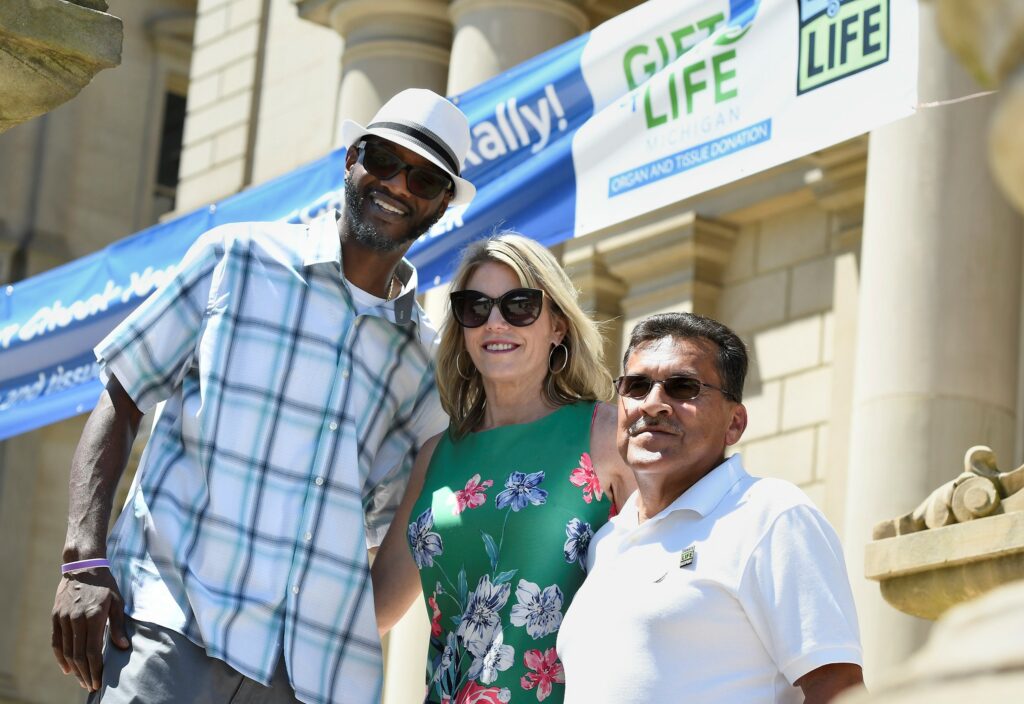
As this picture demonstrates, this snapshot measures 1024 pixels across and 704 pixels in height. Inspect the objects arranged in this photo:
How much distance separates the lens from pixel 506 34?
11539mm

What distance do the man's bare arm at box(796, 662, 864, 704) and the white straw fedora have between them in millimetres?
1652

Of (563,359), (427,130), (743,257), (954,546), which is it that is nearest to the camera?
(563,359)

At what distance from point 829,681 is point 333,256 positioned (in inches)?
65.4

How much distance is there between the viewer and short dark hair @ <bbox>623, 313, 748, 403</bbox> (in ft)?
10.8

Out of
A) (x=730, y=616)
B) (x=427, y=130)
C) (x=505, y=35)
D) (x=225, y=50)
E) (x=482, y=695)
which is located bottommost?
(x=482, y=695)

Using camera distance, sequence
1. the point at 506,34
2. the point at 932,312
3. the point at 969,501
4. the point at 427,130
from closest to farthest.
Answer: the point at 427,130
the point at 969,501
the point at 932,312
the point at 506,34

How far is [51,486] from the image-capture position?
19766 mm

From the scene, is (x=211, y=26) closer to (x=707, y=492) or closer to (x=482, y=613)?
(x=482, y=613)

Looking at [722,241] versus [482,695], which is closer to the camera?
[482,695]

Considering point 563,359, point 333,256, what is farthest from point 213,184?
point 563,359

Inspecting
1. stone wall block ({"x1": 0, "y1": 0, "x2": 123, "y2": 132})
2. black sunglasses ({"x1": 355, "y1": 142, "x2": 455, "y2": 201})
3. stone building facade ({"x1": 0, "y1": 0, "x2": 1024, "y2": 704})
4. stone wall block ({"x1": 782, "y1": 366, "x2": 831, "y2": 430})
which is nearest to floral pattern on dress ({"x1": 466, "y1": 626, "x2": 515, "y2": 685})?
black sunglasses ({"x1": 355, "y1": 142, "x2": 455, "y2": 201})

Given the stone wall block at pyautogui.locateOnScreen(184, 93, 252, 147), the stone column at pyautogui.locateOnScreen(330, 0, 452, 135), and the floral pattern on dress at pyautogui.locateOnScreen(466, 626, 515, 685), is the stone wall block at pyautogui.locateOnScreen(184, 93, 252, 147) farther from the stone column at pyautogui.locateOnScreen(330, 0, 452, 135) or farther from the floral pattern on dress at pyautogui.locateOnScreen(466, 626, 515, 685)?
the floral pattern on dress at pyautogui.locateOnScreen(466, 626, 515, 685)

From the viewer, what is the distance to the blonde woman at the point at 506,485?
3.47 metres

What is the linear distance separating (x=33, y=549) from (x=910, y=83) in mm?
15483
